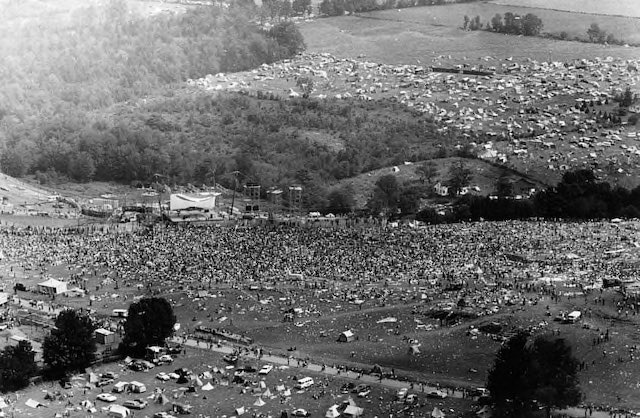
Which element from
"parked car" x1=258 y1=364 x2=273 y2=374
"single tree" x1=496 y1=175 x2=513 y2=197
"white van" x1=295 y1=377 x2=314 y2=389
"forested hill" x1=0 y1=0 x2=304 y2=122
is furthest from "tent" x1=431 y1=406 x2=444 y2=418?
"forested hill" x1=0 y1=0 x2=304 y2=122

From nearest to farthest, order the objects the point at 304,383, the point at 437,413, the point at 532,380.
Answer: the point at 532,380 < the point at 437,413 < the point at 304,383

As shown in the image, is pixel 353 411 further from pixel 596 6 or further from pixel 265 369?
pixel 596 6

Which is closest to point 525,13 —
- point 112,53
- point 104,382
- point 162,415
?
point 112,53

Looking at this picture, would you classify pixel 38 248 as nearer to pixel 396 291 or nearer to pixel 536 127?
pixel 396 291

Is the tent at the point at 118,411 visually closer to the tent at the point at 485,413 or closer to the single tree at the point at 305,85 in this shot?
the tent at the point at 485,413

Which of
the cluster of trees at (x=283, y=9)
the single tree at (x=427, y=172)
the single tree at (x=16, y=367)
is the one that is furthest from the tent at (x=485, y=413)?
the cluster of trees at (x=283, y=9)
